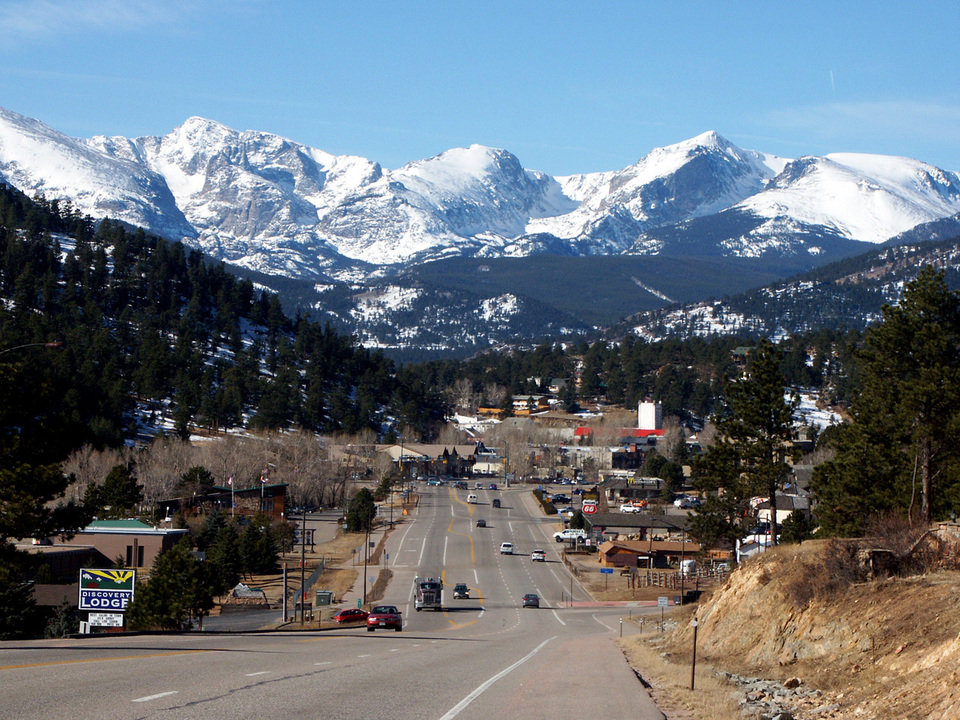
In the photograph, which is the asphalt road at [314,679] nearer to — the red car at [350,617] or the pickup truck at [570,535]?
the red car at [350,617]

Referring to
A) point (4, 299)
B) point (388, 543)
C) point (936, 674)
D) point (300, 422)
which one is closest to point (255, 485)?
point (388, 543)

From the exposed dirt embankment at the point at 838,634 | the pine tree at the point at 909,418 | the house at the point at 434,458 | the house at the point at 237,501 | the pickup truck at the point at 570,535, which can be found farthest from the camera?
the house at the point at 434,458

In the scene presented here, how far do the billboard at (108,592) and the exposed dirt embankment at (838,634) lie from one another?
15903 mm

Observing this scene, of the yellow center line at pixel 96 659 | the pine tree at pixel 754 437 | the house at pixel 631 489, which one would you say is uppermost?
the pine tree at pixel 754 437

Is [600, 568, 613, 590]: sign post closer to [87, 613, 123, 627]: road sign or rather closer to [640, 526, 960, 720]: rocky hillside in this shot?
[640, 526, 960, 720]: rocky hillside

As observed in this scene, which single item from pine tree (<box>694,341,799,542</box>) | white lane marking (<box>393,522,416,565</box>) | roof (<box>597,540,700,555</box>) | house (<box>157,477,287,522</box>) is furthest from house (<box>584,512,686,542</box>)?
pine tree (<box>694,341,799,542</box>)

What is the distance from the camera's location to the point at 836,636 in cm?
2469

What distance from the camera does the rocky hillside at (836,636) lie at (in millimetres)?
19078

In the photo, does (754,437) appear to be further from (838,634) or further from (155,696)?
(155,696)

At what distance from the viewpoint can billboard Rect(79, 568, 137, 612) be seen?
31656 mm

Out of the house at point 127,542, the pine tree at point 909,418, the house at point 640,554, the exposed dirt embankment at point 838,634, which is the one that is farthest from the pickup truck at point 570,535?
the exposed dirt embankment at point 838,634

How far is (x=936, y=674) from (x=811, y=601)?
30.4ft

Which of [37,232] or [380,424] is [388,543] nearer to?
[380,424]

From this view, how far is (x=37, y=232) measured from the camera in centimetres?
19562
